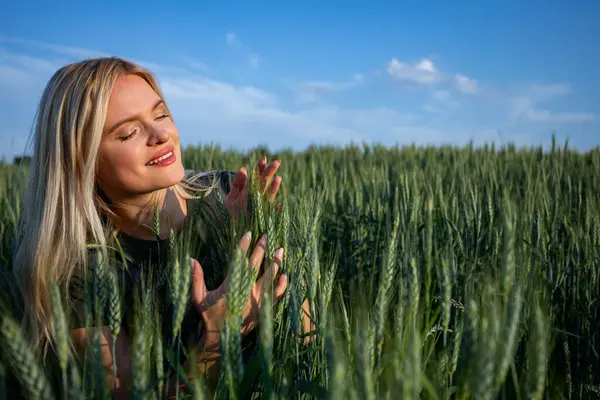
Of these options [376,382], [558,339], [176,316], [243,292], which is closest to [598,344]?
[558,339]

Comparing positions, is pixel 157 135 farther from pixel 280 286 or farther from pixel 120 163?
pixel 280 286

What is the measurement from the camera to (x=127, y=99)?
1.64 m

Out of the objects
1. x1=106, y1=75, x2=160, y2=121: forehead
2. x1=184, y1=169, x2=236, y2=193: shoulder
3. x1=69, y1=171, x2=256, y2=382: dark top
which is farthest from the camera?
x1=184, y1=169, x2=236, y2=193: shoulder

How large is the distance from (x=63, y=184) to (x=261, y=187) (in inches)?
26.0

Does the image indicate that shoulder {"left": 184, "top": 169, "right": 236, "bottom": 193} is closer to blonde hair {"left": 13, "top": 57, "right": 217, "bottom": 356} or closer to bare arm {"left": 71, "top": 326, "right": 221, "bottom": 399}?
blonde hair {"left": 13, "top": 57, "right": 217, "bottom": 356}

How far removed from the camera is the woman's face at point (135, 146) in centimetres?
155

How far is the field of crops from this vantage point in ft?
2.10

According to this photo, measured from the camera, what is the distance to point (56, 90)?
5.60 ft

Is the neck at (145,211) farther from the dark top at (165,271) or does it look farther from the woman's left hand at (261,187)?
the woman's left hand at (261,187)

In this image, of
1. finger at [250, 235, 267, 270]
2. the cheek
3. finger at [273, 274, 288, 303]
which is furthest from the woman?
finger at [273, 274, 288, 303]

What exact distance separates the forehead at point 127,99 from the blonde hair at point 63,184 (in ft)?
0.10

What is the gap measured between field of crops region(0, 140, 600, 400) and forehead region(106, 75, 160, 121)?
0.53 meters

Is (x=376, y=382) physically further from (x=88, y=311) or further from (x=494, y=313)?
(x=88, y=311)

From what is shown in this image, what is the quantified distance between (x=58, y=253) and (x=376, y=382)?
1097 millimetres
